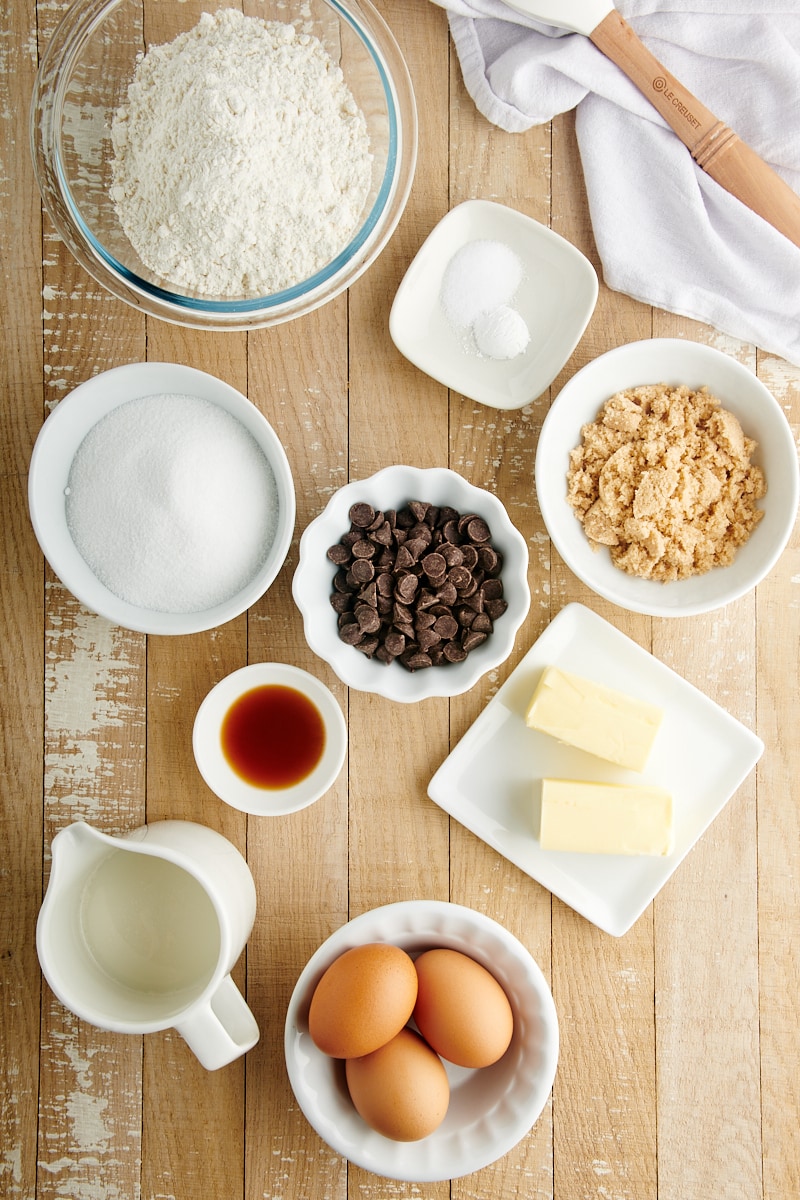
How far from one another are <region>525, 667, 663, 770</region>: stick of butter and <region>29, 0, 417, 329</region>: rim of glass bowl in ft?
1.90

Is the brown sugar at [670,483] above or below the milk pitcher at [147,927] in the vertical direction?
above

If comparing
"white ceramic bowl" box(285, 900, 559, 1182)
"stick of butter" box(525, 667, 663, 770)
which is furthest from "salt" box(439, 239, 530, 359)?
"white ceramic bowl" box(285, 900, 559, 1182)

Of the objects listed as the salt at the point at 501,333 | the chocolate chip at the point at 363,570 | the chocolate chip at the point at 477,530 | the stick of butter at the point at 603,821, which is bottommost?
the stick of butter at the point at 603,821

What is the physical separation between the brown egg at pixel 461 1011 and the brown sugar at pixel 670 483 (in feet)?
1.81

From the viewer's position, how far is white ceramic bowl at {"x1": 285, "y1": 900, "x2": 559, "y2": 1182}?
0.95 metres

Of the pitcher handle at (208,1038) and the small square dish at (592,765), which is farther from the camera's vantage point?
the small square dish at (592,765)

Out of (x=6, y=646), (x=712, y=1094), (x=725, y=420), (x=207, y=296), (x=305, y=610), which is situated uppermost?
(x=207, y=296)

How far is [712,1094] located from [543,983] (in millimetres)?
404

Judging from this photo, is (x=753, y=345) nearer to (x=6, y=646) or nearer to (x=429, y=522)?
(x=429, y=522)

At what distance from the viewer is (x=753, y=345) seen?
3.69ft

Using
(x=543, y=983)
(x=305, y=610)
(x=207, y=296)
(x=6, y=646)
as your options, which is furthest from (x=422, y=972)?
(x=207, y=296)

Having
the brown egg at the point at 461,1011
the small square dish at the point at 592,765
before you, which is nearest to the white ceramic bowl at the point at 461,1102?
the brown egg at the point at 461,1011

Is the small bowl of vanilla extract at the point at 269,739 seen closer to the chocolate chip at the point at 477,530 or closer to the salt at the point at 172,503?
the salt at the point at 172,503

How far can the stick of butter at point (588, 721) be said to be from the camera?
41.1 inches
